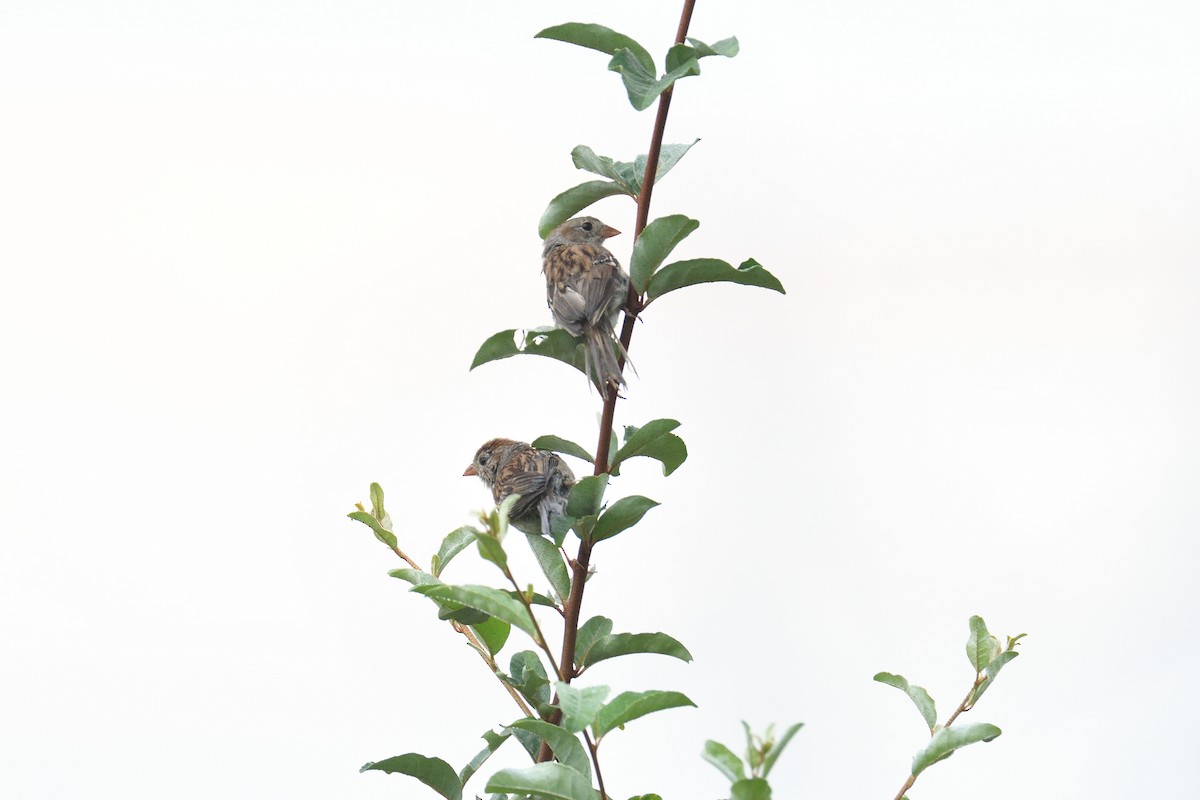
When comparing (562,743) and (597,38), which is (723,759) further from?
(597,38)

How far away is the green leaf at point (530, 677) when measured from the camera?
99 cm

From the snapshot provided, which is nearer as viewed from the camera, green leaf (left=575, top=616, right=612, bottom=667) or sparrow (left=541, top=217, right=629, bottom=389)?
green leaf (left=575, top=616, right=612, bottom=667)

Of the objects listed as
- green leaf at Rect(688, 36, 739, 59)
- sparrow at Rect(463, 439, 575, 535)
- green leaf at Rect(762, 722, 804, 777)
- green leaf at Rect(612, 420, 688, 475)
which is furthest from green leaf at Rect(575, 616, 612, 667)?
sparrow at Rect(463, 439, 575, 535)

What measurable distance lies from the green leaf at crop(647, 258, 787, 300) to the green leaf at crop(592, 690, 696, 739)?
0.31 metres

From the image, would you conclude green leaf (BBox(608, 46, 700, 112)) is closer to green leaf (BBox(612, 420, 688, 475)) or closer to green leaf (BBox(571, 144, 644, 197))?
green leaf (BBox(571, 144, 644, 197))

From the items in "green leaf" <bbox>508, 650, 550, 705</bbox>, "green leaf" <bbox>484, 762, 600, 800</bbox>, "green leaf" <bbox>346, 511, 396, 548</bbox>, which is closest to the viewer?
"green leaf" <bbox>484, 762, 600, 800</bbox>

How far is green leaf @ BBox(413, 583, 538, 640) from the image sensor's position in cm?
78

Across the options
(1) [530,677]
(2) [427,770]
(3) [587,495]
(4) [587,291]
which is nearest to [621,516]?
(3) [587,495]

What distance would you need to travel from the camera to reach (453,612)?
978 mm

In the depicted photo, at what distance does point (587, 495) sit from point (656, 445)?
0.32ft

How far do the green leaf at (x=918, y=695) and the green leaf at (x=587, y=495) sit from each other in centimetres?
31

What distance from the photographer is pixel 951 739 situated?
0.94m

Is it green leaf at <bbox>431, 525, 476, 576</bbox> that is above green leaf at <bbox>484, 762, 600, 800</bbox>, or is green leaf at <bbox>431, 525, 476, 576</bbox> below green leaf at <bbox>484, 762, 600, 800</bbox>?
above

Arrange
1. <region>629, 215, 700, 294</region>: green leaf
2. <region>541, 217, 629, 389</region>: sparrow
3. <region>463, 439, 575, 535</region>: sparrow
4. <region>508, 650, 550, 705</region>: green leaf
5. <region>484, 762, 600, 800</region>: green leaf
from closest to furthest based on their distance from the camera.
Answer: <region>484, 762, 600, 800</region>: green leaf → <region>629, 215, 700, 294</region>: green leaf → <region>508, 650, 550, 705</region>: green leaf → <region>541, 217, 629, 389</region>: sparrow → <region>463, 439, 575, 535</region>: sparrow
